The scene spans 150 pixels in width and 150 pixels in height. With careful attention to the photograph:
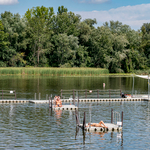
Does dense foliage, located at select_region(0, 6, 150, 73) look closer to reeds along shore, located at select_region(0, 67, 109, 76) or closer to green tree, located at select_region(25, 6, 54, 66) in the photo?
green tree, located at select_region(25, 6, 54, 66)

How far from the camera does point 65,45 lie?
126750 mm

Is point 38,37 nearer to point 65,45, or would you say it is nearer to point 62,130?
point 65,45

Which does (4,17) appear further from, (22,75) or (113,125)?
(113,125)

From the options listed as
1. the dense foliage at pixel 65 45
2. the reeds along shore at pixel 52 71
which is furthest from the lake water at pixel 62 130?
the dense foliage at pixel 65 45

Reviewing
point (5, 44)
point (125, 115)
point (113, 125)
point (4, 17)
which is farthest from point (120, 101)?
point (4, 17)

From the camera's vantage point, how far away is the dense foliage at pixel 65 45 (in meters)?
123

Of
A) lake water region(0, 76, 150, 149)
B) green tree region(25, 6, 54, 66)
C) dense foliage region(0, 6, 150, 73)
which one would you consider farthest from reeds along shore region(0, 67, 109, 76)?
lake water region(0, 76, 150, 149)

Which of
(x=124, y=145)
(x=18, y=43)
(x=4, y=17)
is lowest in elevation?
(x=124, y=145)

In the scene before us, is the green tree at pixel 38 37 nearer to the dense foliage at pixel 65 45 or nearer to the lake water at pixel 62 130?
the dense foliage at pixel 65 45

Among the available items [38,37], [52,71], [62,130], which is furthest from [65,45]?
[62,130]

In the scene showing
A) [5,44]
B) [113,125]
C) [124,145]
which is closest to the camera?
[124,145]

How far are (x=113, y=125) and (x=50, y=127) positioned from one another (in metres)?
6.13

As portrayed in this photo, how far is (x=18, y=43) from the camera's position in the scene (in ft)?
413

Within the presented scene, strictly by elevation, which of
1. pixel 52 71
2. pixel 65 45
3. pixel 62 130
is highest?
pixel 65 45
